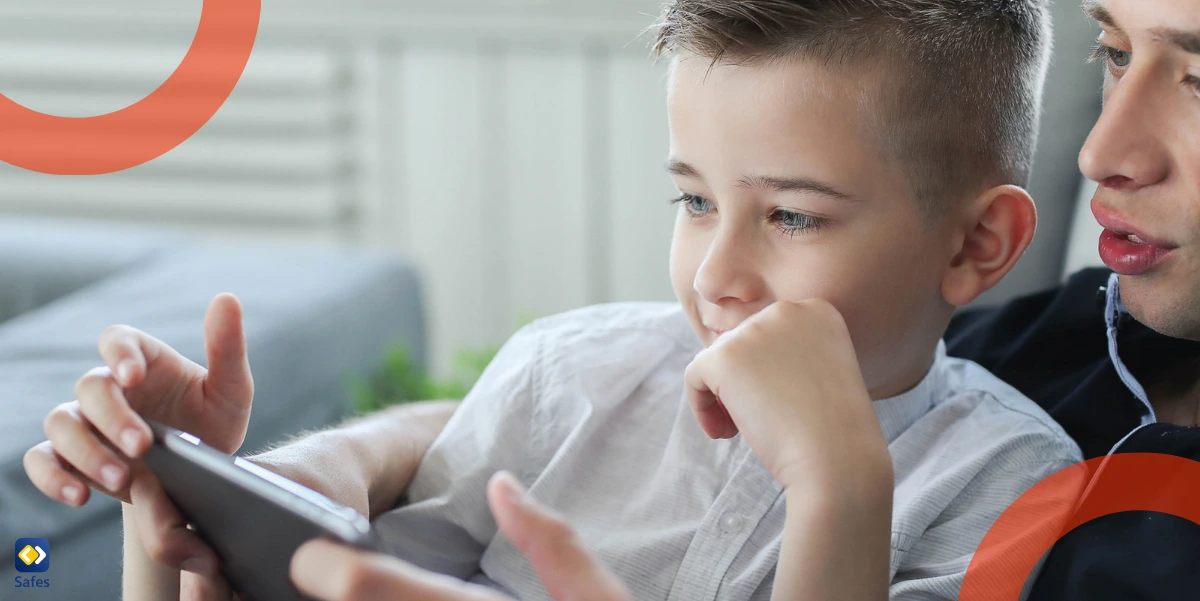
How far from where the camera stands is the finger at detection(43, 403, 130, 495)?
0.60 m

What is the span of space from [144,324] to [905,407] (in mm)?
881

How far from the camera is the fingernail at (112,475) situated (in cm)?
60

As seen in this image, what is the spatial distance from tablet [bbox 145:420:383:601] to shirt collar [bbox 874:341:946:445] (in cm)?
48

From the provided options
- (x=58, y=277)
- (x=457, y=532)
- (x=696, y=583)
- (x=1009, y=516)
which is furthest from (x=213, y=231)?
(x=1009, y=516)

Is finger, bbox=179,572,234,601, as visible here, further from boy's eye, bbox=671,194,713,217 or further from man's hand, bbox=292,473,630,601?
boy's eye, bbox=671,194,713,217

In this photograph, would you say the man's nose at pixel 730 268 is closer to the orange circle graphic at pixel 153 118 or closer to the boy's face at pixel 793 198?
the boy's face at pixel 793 198

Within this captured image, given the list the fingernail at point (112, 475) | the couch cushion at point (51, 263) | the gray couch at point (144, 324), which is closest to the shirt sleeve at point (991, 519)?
the fingernail at point (112, 475)

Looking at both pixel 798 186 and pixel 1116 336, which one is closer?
pixel 798 186

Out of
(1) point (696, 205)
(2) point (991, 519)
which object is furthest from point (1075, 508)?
(1) point (696, 205)

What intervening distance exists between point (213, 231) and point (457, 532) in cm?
163

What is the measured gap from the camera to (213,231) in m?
2.25

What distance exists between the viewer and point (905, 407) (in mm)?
858

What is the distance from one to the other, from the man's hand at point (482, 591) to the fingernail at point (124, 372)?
7.7 inches

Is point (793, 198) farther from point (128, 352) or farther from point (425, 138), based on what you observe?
point (425, 138)
